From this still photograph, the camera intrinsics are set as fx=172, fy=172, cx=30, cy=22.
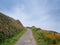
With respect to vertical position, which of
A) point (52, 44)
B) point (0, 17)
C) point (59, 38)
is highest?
point (0, 17)

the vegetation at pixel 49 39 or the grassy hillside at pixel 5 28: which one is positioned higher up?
the grassy hillside at pixel 5 28

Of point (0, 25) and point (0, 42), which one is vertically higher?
point (0, 25)

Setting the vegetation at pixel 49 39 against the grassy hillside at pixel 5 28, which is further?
the grassy hillside at pixel 5 28

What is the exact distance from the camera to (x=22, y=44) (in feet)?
76.5

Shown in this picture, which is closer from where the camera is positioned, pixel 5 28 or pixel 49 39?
pixel 49 39

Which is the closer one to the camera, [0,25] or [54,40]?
[54,40]

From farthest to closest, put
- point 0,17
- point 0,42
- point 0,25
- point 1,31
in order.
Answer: point 0,17 < point 0,25 < point 1,31 < point 0,42

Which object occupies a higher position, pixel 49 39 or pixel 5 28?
pixel 5 28

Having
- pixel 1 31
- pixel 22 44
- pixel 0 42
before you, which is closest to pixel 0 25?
pixel 1 31

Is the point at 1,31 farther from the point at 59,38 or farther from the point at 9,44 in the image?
the point at 59,38

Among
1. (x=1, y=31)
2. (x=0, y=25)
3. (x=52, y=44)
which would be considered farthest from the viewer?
(x=0, y=25)

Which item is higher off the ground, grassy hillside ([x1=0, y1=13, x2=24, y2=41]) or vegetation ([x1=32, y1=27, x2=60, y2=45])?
grassy hillside ([x1=0, y1=13, x2=24, y2=41])

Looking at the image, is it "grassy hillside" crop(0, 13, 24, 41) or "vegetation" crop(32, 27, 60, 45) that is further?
"grassy hillside" crop(0, 13, 24, 41)

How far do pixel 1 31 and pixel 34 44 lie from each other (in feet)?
21.1
